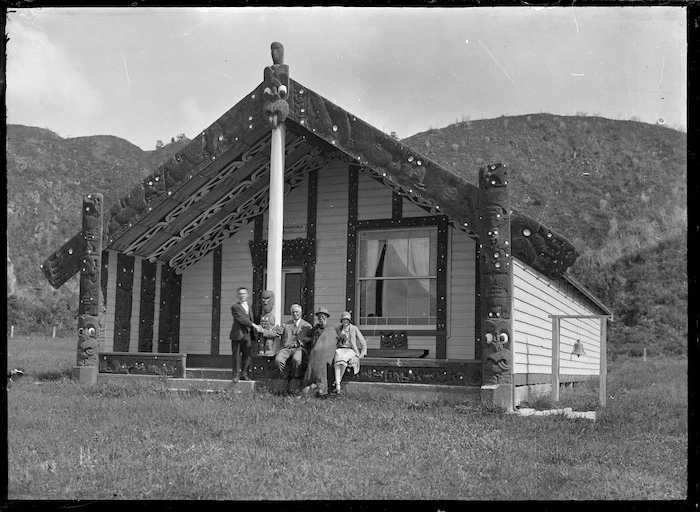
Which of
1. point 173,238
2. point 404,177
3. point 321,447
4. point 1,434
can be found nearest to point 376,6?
point 1,434

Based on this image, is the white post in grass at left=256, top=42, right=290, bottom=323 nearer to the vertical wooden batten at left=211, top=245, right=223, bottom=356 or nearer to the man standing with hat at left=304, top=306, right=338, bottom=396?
the man standing with hat at left=304, top=306, right=338, bottom=396

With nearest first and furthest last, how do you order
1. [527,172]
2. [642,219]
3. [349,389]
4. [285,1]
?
[285,1] < [349,389] < [642,219] < [527,172]

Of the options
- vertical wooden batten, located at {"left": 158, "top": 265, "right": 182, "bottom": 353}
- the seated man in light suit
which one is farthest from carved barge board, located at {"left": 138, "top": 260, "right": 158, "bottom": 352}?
the seated man in light suit

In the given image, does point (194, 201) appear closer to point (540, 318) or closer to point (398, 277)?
point (398, 277)

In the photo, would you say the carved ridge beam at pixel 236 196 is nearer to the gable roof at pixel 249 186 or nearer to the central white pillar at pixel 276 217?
the gable roof at pixel 249 186

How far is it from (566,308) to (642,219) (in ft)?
197

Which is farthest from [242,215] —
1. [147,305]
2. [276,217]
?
[276,217]

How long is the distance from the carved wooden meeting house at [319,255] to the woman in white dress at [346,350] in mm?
249

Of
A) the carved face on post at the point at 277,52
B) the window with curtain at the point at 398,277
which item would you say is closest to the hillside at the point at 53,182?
the window with curtain at the point at 398,277

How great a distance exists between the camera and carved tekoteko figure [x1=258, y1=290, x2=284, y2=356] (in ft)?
45.2

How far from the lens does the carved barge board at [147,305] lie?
17.2 metres

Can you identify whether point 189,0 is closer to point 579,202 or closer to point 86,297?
point 86,297

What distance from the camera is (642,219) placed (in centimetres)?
7562

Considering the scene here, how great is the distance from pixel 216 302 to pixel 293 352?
5008 millimetres
